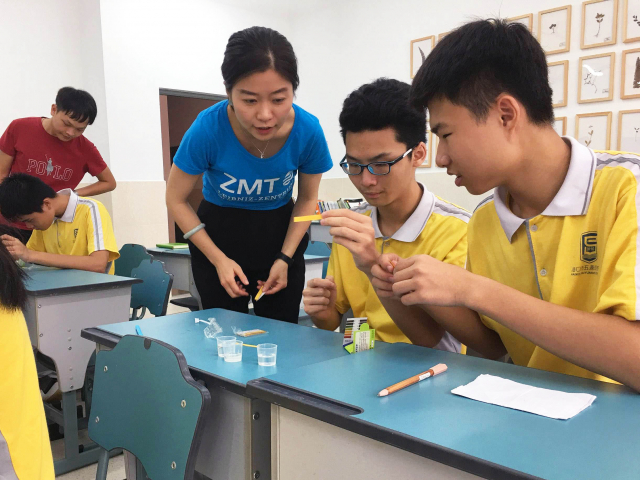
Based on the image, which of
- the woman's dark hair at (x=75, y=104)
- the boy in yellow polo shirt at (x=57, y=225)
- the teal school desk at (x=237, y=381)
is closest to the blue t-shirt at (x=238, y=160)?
the teal school desk at (x=237, y=381)

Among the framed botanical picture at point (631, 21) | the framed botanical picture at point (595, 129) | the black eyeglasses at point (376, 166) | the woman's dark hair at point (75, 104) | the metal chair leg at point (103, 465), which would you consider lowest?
the metal chair leg at point (103, 465)

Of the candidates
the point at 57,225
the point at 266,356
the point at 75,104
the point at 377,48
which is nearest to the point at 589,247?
the point at 266,356

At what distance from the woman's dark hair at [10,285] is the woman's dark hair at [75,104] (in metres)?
2.27

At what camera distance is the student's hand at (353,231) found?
111 cm

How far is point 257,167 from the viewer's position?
5.53 feet

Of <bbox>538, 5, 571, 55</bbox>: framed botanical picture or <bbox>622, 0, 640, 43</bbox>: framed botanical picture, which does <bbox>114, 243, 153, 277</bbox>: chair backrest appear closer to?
<bbox>538, 5, 571, 55</bbox>: framed botanical picture

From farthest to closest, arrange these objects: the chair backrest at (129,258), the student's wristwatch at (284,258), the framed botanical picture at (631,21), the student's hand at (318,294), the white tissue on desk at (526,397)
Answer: the framed botanical picture at (631,21) → the chair backrest at (129,258) → the student's wristwatch at (284,258) → the student's hand at (318,294) → the white tissue on desk at (526,397)

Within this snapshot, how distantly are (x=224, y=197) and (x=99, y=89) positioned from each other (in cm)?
347

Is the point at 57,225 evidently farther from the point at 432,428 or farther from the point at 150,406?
the point at 432,428

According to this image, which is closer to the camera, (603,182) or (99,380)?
(603,182)

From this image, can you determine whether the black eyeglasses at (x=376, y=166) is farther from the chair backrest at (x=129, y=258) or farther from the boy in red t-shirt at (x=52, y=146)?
the boy in red t-shirt at (x=52, y=146)

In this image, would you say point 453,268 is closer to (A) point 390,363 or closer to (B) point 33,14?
(A) point 390,363

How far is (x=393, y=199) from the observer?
139 centimetres

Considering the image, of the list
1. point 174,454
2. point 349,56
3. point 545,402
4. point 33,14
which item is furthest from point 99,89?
point 545,402
